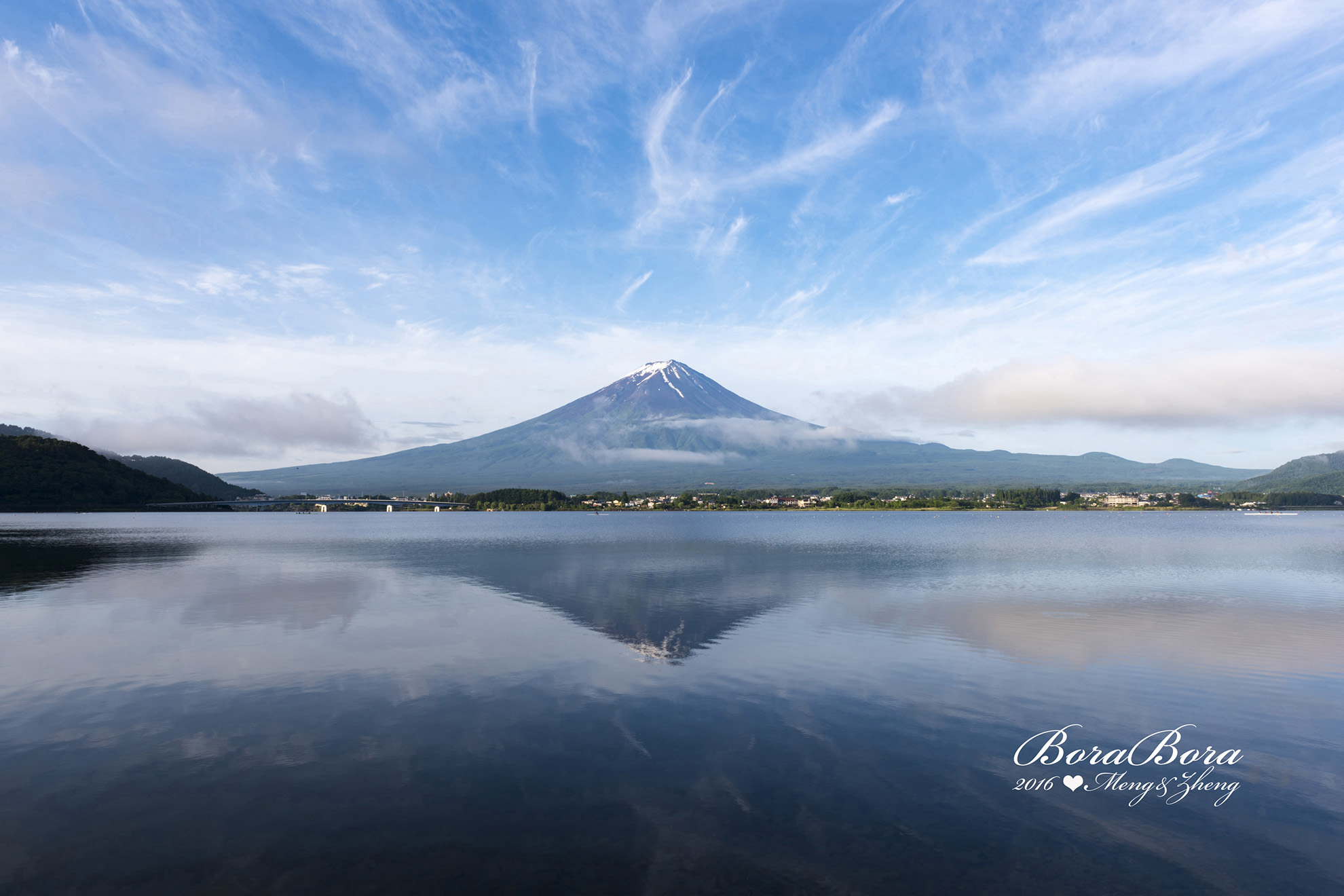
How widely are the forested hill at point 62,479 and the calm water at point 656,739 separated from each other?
118m

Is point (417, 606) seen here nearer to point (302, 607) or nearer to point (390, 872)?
point (302, 607)

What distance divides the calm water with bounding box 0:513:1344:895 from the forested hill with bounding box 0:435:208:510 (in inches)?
4648

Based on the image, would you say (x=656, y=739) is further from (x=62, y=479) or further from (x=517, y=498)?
(x=517, y=498)

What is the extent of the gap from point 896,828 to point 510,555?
126ft

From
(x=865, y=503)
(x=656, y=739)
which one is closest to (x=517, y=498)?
(x=865, y=503)

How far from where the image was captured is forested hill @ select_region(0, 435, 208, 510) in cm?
11438

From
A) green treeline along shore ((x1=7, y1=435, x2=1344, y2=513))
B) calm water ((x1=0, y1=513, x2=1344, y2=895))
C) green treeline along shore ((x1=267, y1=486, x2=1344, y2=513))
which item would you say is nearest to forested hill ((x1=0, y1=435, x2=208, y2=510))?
green treeline along shore ((x1=7, y1=435, x2=1344, y2=513))

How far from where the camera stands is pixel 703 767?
392 inches

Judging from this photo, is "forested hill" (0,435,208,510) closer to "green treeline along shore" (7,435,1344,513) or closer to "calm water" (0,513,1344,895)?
"green treeline along shore" (7,435,1344,513)

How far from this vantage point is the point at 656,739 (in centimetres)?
1110

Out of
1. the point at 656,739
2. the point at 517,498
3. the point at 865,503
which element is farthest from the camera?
the point at 517,498

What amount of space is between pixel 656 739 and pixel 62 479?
14891cm

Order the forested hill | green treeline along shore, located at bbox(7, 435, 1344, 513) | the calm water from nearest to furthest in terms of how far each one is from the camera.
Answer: the calm water, the forested hill, green treeline along shore, located at bbox(7, 435, 1344, 513)

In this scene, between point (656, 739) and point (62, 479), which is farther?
point (62, 479)
